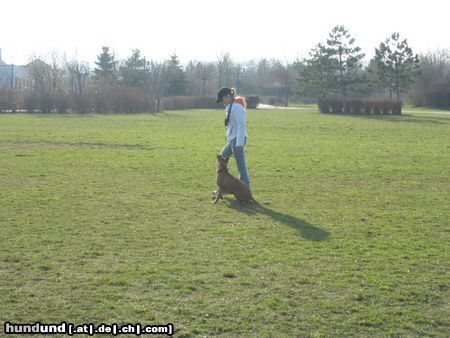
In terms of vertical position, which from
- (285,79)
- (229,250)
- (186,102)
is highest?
(285,79)

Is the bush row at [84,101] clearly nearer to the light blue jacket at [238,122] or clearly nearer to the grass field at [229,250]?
the grass field at [229,250]

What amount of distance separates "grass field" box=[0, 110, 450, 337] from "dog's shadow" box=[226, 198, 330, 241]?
2 cm

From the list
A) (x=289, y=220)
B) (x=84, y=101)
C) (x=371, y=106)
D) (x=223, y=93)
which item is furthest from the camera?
(x=84, y=101)

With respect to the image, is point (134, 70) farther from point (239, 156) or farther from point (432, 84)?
point (239, 156)

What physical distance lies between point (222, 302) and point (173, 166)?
882 cm

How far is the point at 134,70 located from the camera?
242ft

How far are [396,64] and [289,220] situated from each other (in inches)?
2015

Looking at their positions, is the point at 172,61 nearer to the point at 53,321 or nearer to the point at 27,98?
the point at 27,98

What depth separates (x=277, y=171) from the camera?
12.7m

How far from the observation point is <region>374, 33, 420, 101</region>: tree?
181 feet

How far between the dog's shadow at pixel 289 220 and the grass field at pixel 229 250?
24mm

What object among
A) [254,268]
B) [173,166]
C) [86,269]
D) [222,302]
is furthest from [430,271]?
[173,166]

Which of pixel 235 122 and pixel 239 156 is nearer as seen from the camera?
pixel 235 122

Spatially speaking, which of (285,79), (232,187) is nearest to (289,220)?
(232,187)
